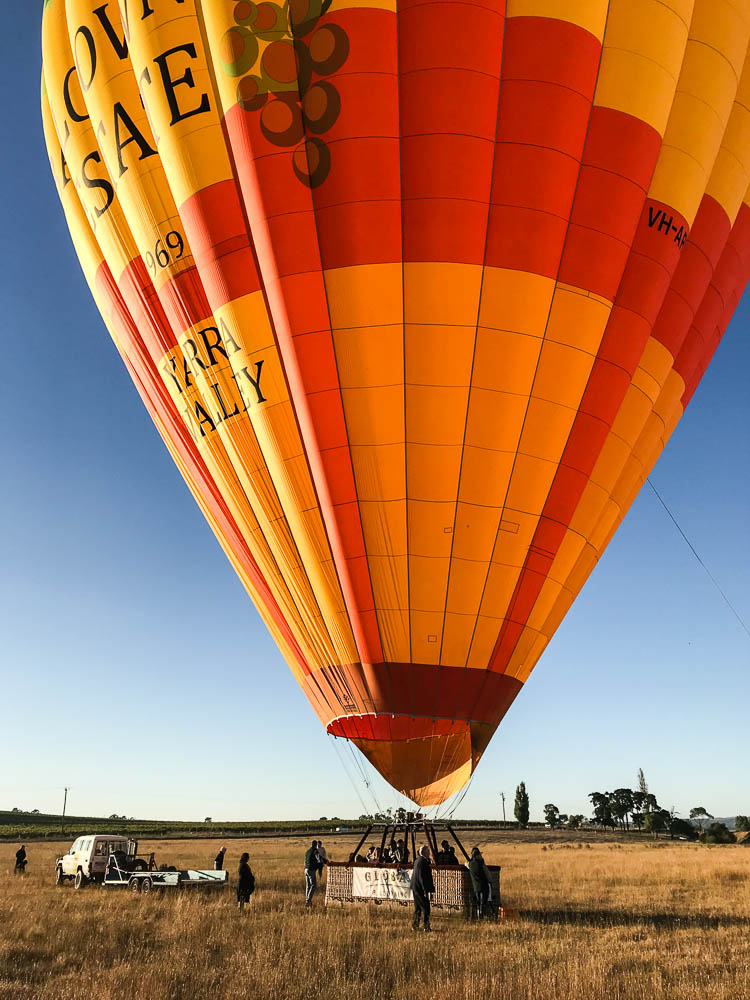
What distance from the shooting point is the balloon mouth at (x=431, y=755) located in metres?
11.4

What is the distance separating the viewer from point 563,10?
10641 millimetres

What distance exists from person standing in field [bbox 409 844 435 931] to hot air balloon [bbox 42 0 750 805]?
3.56 ft

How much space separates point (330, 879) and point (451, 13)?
41.9ft

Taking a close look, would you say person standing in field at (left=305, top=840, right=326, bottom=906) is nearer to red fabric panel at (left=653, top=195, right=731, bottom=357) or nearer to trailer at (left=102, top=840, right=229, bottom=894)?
trailer at (left=102, top=840, right=229, bottom=894)

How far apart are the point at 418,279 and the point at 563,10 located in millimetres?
3888

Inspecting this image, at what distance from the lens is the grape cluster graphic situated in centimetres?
1080

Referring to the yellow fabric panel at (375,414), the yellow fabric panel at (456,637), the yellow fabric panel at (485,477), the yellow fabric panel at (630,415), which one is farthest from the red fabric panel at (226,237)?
the yellow fabric panel at (630,415)

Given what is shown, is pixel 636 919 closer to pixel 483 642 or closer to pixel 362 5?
pixel 483 642

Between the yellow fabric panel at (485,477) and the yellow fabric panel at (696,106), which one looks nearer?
the yellow fabric panel at (485,477)

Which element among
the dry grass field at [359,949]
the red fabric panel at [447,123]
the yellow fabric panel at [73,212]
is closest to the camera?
the dry grass field at [359,949]

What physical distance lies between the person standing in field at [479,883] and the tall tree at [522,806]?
68914 millimetres

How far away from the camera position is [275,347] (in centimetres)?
1146

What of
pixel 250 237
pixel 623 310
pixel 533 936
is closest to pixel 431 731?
pixel 533 936

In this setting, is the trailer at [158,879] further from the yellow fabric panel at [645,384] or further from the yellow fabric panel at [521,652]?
the yellow fabric panel at [645,384]
